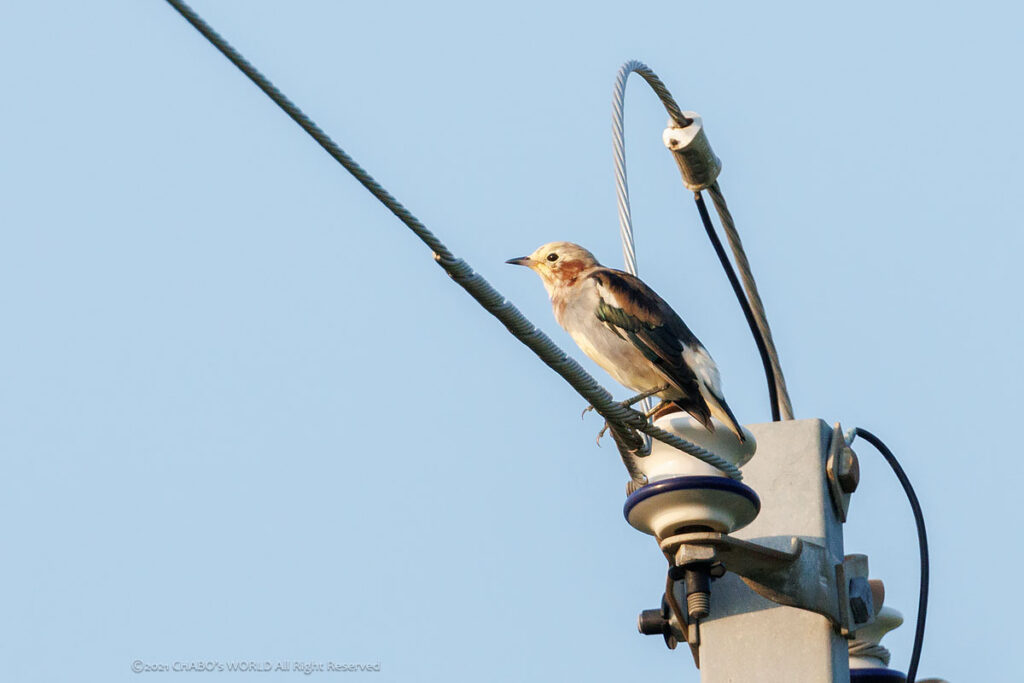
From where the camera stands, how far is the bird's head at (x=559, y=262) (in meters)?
8.94

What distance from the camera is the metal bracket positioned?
19.2 ft

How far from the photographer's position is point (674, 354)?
7.74 metres

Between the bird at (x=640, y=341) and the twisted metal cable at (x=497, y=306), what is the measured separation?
52.2 inches

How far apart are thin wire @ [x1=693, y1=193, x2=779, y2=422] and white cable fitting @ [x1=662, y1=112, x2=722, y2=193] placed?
82mm

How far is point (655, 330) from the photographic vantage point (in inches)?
309

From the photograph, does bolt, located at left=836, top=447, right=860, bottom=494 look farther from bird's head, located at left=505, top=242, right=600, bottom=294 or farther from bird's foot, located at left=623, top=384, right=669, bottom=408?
bird's head, located at left=505, top=242, right=600, bottom=294

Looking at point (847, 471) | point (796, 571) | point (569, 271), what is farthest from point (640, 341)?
point (796, 571)

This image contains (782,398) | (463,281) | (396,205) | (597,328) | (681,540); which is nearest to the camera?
(396,205)

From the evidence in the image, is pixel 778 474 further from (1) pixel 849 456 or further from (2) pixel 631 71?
(2) pixel 631 71

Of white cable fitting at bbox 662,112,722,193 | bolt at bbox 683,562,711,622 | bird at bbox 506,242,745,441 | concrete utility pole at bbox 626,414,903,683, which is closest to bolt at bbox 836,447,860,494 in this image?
concrete utility pole at bbox 626,414,903,683

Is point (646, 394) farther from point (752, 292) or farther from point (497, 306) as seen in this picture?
point (497, 306)

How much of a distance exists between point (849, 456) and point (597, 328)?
186 cm

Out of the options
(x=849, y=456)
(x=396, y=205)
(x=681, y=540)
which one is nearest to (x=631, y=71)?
(x=849, y=456)

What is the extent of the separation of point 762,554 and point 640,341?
6.64ft
